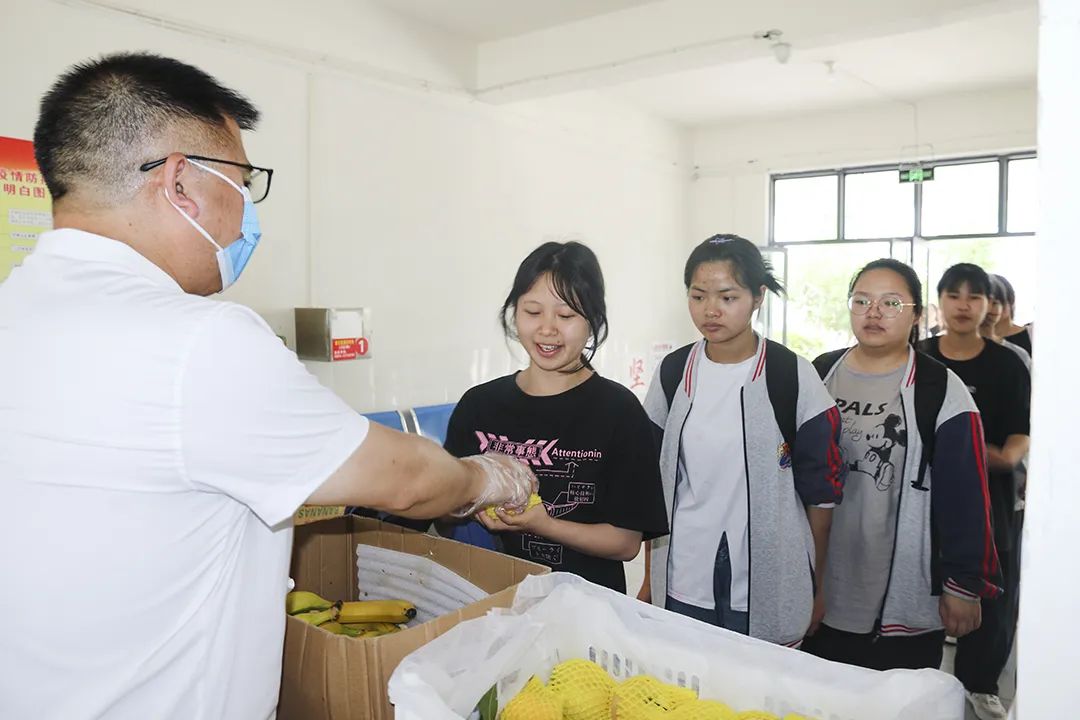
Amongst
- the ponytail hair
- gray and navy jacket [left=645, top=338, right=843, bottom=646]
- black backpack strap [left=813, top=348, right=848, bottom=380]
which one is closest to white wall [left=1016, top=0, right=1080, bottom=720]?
gray and navy jacket [left=645, top=338, right=843, bottom=646]

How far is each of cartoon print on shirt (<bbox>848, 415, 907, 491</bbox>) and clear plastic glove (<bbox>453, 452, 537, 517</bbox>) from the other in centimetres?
119

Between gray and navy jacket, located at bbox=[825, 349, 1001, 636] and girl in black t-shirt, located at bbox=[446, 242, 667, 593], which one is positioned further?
gray and navy jacket, located at bbox=[825, 349, 1001, 636]

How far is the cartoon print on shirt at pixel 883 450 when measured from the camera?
7.00 feet

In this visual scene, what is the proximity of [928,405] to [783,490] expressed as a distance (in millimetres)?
536

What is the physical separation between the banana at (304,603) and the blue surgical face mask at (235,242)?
64 cm

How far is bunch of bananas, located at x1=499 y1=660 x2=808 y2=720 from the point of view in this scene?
37.2 inches

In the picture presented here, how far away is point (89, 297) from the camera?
87 cm

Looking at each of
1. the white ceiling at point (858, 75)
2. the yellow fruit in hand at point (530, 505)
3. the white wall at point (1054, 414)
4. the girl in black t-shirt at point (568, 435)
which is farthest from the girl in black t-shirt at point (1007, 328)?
the white wall at point (1054, 414)

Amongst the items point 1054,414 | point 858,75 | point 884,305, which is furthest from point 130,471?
point 858,75

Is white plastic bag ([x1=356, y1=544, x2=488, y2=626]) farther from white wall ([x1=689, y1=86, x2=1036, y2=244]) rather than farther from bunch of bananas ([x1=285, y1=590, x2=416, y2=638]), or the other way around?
white wall ([x1=689, y1=86, x2=1036, y2=244])

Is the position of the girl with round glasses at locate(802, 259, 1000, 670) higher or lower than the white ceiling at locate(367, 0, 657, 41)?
lower

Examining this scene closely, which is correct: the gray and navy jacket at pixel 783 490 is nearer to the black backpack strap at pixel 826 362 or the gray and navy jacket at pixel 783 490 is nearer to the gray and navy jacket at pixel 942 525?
the gray and navy jacket at pixel 942 525

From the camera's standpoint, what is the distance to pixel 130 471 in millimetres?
833

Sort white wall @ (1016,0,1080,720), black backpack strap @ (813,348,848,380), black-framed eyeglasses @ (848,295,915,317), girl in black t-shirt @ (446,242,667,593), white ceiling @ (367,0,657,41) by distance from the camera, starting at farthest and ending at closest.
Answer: white ceiling @ (367,0,657,41), black backpack strap @ (813,348,848,380), black-framed eyeglasses @ (848,295,915,317), girl in black t-shirt @ (446,242,667,593), white wall @ (1016,0,1080,720)
